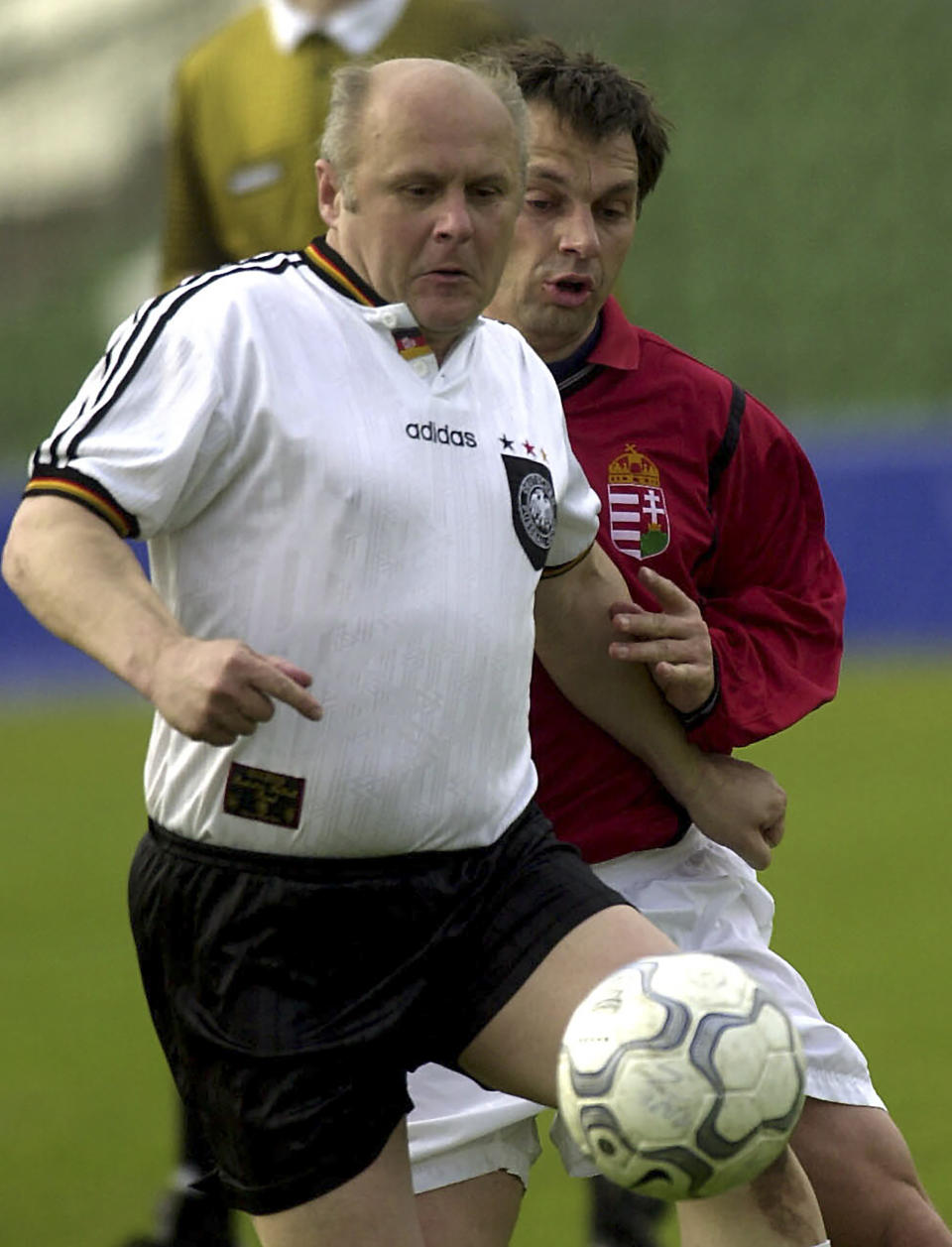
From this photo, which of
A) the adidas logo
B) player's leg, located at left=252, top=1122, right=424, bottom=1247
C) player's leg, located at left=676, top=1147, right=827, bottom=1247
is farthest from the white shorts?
the adidas logo

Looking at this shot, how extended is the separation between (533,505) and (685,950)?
822mm

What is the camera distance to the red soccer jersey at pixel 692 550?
3.59m

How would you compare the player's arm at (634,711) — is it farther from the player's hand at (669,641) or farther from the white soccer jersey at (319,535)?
the white soccer jersey at (319,535)

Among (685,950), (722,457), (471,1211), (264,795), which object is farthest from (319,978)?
(722,457)

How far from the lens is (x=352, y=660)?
9.34ft

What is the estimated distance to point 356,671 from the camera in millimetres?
2850

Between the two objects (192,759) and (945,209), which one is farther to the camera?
(945,209)

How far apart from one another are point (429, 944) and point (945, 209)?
16.1 meters

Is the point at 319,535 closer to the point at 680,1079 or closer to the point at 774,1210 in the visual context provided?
the point at 680,1079

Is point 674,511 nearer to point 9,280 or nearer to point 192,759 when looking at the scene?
point 192,759

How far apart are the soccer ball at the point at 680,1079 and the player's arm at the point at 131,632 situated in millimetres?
547

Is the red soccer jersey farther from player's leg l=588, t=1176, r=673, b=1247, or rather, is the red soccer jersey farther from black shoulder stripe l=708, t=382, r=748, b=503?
player's leg l=588, t=1176, r=673, b=1247

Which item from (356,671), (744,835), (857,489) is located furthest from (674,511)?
(857,489)

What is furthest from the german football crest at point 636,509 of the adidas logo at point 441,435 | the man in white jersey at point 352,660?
the adidas logo at point 441,435
